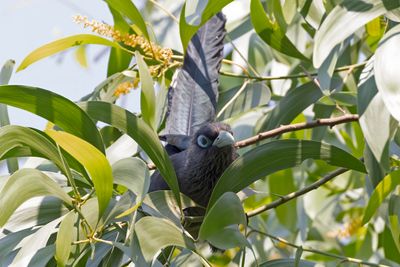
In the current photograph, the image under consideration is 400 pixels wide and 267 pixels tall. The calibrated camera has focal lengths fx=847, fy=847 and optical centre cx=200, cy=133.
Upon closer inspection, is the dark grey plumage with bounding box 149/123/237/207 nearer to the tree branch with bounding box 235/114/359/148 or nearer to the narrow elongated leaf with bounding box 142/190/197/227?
the tree branch with bounding box 235/114/359/148

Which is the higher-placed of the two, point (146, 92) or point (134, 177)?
point (146, 92)

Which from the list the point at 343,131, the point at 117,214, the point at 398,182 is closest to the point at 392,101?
the point at 398,182

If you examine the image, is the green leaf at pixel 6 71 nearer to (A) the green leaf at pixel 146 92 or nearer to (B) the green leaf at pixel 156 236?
(A) the green leaf at pixel 146 92

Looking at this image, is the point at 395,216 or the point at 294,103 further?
the point at 294,103

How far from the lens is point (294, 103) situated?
9.10ft

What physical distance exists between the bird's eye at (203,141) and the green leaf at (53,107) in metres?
0.93

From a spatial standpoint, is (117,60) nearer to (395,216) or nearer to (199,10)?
(199,10)

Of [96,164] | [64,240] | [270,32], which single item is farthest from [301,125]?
[64,240]

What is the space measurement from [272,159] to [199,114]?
3.18ft

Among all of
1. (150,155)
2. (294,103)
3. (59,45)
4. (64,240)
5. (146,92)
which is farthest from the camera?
(294,103)

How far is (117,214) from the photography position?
2012 mm

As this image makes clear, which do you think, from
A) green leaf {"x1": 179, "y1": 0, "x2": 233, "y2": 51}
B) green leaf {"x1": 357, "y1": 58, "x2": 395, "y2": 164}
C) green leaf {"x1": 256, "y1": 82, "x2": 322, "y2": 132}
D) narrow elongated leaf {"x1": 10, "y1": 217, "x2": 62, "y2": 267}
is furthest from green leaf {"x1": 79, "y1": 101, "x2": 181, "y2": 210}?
green leaf {"x1": 256, "y1": 82, "x2": 322, "y2": 132}

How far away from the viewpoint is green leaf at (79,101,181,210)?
6.72ft

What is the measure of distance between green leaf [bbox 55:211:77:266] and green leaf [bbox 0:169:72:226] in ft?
0.34
